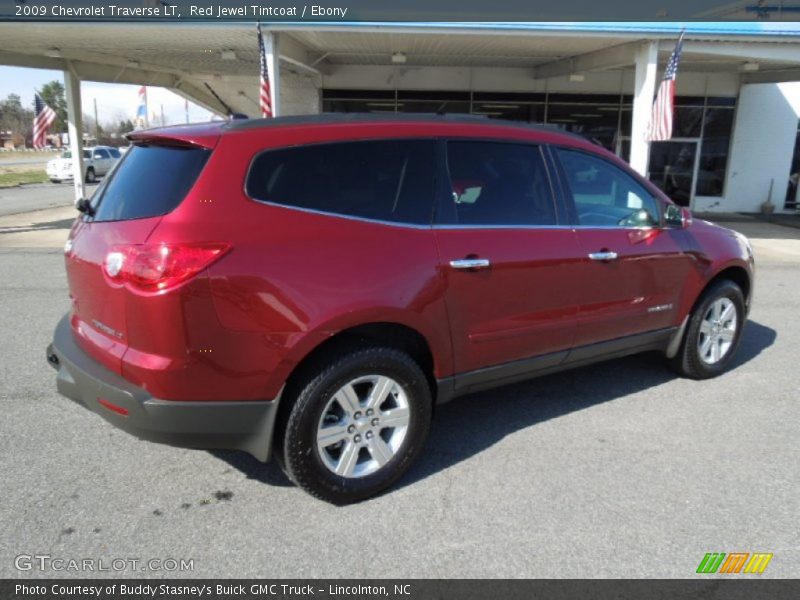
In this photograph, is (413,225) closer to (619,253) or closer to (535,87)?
(619,253)

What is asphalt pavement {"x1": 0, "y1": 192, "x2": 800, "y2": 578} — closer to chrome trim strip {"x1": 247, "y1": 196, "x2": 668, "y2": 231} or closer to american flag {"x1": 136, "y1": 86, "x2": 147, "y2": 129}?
chrome trim strip {"x1": 247, "y1": 196, "x2": 668, "y2": 231}

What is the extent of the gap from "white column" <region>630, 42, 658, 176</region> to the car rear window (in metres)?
9.54

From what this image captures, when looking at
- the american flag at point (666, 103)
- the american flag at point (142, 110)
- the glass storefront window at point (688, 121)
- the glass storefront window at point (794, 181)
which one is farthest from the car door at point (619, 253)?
the american flag at point (142, 110)

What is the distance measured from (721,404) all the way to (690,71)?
16.0 meters

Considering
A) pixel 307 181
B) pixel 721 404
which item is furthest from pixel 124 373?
pixel 721 404

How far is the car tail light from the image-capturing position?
251cm

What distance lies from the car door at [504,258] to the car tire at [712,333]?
1361 mm

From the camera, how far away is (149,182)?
2.88 meters

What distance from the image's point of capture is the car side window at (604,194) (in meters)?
3.82

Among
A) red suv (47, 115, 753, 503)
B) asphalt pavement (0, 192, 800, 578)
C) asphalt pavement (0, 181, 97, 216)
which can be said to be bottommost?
asphalt pavement (0, 181, 97, 216)

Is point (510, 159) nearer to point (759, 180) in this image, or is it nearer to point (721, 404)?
point (721, 404)

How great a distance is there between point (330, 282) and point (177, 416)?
88 centimetres

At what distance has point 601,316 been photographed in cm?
388

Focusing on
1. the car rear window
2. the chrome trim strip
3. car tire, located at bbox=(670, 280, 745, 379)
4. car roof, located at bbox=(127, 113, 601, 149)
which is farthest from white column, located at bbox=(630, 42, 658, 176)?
the car rear window
